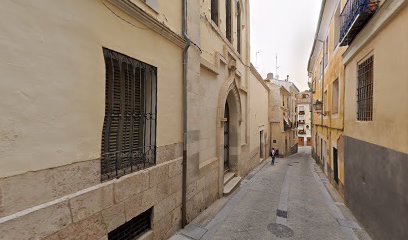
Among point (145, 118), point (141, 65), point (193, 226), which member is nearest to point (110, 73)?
point (141, 65)

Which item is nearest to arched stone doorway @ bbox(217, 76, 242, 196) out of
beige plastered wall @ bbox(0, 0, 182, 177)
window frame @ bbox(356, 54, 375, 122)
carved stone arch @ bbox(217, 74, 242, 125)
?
carved stone arch @ bbox(217, 74, 242, 125)

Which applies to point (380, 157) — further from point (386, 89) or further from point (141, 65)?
point (141, 65)

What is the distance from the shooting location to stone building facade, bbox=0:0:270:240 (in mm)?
2434

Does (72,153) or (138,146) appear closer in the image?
(72,153)

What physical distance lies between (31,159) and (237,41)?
10.6 m

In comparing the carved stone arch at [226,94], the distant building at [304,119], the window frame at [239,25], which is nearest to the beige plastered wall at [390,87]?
the carved stone arch at [226,94]

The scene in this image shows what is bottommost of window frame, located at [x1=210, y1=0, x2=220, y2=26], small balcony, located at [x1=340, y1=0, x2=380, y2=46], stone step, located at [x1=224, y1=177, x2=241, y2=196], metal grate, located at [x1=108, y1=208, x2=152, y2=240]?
stone step, located at [x1=224, y1=177, x2=241, y2=196]

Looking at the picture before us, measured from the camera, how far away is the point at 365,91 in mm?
6379

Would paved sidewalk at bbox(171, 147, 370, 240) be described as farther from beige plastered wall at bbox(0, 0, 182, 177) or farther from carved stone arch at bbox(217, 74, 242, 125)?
beige plastered wall at bbox(0, 0, 182, 177)

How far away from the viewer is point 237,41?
1158 centimetres

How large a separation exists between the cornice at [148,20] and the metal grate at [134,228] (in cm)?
352

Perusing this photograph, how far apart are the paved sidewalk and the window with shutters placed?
2235mm

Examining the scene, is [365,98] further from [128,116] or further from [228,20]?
[228,20]

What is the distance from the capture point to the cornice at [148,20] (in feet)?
12.2
